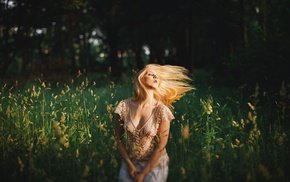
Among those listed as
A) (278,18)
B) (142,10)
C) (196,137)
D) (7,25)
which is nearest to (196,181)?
(196,137)

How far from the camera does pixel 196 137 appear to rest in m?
5.03

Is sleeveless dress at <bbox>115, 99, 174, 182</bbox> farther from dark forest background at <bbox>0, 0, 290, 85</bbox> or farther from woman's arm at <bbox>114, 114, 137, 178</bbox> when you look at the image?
dark forest background at <bbox>0, 0, 290, 85</bbox>

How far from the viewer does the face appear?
12.1 feet

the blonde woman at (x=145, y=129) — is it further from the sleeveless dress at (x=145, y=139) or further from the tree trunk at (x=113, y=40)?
the tree trunk at (x=113, y=40)

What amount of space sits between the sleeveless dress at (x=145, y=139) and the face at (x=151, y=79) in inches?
8.5

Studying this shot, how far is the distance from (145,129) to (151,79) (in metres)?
0.55

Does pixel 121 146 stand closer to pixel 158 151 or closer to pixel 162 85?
pixel 158 151

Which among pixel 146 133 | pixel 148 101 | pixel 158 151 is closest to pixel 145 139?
pixel 146 133

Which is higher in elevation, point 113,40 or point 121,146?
point 113,40

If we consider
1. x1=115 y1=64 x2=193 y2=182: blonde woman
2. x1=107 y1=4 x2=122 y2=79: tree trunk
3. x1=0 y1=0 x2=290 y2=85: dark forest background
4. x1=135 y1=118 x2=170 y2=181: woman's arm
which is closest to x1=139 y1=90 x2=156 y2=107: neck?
x1=115 y1=64 x2=193 y2=182: blonde woman

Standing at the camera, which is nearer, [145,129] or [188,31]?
[145,129]

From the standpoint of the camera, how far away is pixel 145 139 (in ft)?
11.8

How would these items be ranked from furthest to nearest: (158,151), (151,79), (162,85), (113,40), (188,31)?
(113,40), (188,31), (162,85), (151,79), (158,151)

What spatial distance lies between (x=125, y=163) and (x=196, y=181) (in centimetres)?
75
